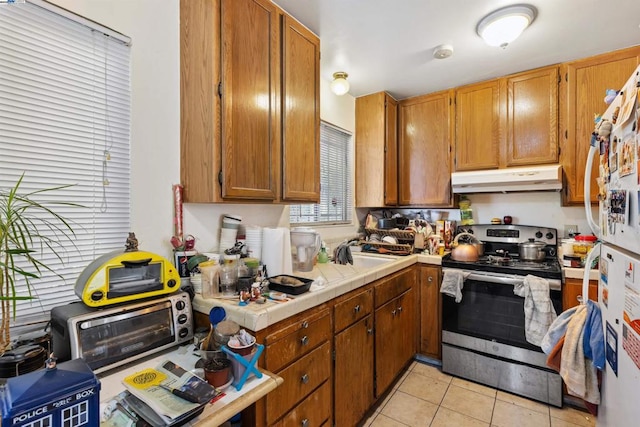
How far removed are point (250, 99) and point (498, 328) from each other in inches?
91.9

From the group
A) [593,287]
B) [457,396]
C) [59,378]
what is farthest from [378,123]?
[59,378]

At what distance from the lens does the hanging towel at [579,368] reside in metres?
1.40

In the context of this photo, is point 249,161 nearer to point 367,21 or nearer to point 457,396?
point 367,21

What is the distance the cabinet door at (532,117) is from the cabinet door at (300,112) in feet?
5.69

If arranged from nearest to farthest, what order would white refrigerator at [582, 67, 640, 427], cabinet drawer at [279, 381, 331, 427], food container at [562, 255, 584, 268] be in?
1. white refrigerator at [582, 67, 640, 427]
2. cabinet drawer at [279, 381, 331, 427]
3. food container at [562, 255, 584, 268]

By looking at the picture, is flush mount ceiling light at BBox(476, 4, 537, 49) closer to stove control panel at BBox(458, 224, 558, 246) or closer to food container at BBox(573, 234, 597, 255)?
food container at BBox(573, 234, 597, 255)

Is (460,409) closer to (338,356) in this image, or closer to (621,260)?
(338,356)

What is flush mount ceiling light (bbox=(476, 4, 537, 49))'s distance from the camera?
1730 millimetres

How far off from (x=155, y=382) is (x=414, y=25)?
224cm

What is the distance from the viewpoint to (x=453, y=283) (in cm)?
239

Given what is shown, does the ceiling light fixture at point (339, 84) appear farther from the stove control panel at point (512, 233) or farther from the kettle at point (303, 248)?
the stove control panel at point (512, 233)

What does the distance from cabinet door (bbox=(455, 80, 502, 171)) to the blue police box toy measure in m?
2.94

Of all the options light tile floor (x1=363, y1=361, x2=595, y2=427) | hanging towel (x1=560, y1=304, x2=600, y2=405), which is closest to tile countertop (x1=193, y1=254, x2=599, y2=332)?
hanging towel (x1=560, y1=304, x2=600, y2=405)

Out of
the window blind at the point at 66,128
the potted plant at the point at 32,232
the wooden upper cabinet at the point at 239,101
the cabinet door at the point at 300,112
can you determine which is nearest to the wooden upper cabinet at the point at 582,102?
the cabinet door at the point at 300,112
